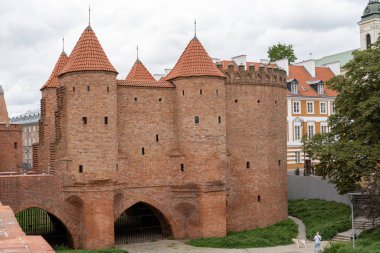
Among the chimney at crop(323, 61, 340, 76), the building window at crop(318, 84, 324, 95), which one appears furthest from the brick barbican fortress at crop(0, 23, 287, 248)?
the chimney at crop(323, 61, 340, 76)

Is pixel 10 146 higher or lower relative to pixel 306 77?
lower

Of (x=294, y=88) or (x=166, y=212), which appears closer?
(x=166, y=212)

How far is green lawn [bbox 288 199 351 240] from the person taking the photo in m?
30.4

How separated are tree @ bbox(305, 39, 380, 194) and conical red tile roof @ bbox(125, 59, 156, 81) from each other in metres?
11.1

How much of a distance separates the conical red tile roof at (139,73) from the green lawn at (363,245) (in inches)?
625

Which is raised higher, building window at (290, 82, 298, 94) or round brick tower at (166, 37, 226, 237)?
building window at (290, 82, 298, 94)

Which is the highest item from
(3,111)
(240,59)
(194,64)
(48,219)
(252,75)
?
(240,59)

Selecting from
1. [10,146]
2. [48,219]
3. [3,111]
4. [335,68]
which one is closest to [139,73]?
[48,219]

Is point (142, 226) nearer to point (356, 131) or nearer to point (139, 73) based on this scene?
point (139, 73)

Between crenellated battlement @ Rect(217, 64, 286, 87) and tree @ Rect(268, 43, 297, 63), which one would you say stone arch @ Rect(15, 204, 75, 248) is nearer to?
crenellated battlement @ Rect(217, 64, 286, 87)

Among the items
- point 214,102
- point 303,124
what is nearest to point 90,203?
point 214,102

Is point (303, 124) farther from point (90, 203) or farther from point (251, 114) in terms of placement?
point (90, 203)

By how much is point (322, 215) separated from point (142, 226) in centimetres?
1219

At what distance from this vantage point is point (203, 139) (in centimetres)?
2909
